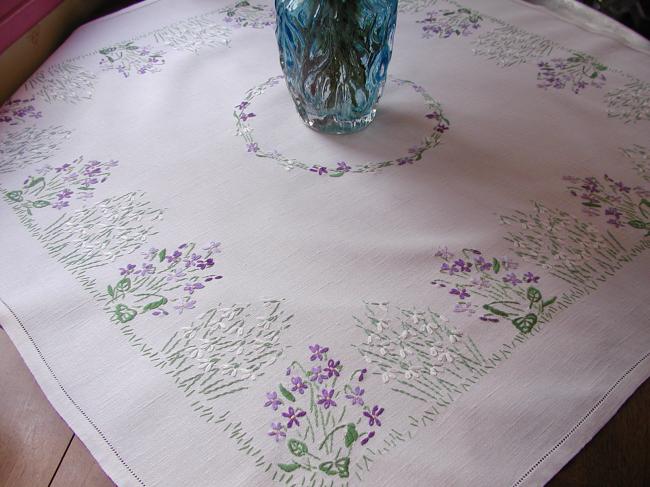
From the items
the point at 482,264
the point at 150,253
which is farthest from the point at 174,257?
the point at 482,264

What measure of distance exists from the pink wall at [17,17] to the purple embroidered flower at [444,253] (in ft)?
3.40

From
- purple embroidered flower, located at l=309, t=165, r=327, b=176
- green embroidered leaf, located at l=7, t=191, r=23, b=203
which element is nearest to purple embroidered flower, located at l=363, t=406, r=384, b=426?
purple embroidered flower, located at l=309, t=165, r=327, b=176

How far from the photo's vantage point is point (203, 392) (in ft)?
2.41

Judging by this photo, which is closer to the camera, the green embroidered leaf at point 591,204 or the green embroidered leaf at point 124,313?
the green embroidered leaf at point 124,313

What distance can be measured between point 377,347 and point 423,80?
700mm

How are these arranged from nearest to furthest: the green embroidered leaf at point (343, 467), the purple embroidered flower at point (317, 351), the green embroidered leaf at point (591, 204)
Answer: the green embroidered leaf at point (343, 467)
the purple embroidered flower at point (317, 351)
the green embroidered leaf at point (591, 204)

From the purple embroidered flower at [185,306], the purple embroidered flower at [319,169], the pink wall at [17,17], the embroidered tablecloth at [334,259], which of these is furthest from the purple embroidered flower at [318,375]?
the pink wall at [17,17]

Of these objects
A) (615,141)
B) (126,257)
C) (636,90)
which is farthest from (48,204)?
(636,90)

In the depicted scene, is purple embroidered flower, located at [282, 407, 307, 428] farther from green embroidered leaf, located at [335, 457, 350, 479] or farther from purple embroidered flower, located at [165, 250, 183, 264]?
purple embroidered flower, located at [165, 250, 183, 264]

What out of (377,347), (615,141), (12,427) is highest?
(615,141)

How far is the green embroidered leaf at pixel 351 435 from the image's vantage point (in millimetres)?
682

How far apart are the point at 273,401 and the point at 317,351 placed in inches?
3.6

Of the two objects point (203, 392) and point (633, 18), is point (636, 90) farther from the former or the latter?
point (203, 392)

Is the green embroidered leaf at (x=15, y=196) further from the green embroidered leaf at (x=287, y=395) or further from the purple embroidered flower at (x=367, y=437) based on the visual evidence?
the purple embroidered flower at (x=367, y=437)
